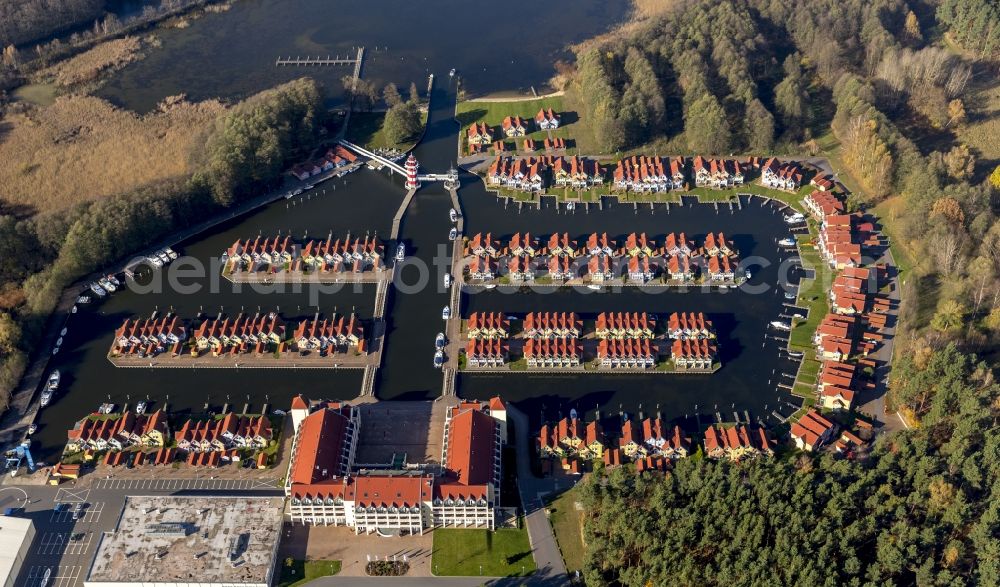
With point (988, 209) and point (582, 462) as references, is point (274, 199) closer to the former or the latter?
point (582, 462)

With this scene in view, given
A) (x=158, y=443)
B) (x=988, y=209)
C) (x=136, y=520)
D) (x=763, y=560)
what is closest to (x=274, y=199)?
(x=158, y=443)

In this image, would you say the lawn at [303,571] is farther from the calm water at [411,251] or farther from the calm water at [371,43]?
the calm water at [371,43]

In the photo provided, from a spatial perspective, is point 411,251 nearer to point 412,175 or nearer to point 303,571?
point 412,175

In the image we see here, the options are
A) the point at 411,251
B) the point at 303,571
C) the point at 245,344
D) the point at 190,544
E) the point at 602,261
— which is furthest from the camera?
the point at 411,251

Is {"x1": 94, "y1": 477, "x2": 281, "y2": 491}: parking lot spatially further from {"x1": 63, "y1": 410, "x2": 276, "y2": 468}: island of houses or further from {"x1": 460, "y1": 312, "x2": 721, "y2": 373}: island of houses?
{"x1": 460, "y1": 312, "x2": 721, "y2": 373}: island of houses

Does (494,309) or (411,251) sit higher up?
(411,251)

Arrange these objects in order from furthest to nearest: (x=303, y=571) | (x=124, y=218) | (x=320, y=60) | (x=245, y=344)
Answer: (x=320, y=60) → (x=124, y=218) → (x=245, y=344) → (x=303, y=571)

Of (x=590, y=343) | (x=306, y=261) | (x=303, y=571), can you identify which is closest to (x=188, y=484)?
(x=303, y=571)
